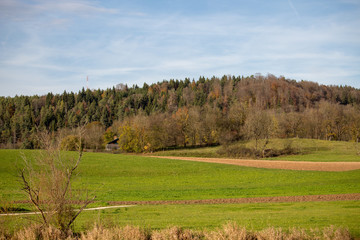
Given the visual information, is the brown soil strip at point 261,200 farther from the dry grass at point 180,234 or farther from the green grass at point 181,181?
the dry grass at point 180,234

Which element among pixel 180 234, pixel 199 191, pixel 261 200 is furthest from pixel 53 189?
pixel 199 191

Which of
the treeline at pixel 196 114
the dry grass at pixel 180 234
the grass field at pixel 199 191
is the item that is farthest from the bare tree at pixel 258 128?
the dry grass at pixel 180 234

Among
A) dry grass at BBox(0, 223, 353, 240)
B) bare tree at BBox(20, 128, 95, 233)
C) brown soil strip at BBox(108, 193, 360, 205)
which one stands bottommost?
brown soil strip at BBox(108, 193, 360, 205)

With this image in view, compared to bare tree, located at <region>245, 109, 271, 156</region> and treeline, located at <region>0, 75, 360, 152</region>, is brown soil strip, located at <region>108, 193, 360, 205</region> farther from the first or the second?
bare tree, located at <region>245, 109, 271, 156</region>

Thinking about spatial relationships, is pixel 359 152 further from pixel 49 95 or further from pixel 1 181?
Answer: pixel 49 95

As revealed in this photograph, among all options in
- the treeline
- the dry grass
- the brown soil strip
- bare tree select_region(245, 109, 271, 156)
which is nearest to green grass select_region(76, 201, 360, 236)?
the dry grass

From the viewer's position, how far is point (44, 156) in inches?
409

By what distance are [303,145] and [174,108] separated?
7883cm

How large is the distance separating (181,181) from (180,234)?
21.7 meters

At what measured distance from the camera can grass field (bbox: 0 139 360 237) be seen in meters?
12.7

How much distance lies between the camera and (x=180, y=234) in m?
10.7

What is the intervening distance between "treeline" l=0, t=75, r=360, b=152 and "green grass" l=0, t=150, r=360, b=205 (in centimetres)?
Result: 769

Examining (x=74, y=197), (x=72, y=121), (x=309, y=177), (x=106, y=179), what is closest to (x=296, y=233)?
(x=74, y=197)

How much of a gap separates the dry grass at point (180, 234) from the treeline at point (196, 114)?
795 inches
